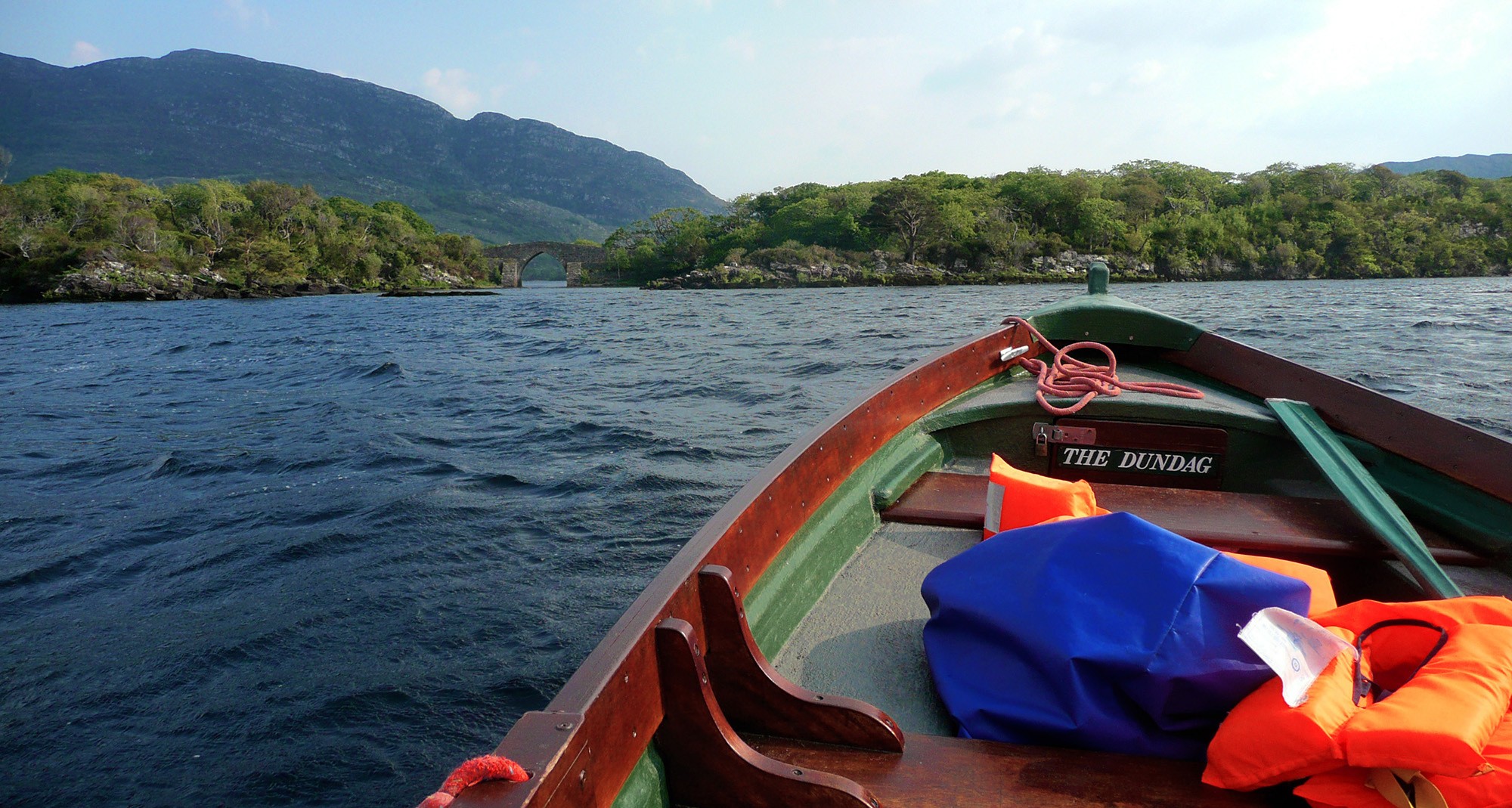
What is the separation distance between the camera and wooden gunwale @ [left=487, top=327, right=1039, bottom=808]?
98 centimetres

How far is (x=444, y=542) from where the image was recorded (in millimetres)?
4719

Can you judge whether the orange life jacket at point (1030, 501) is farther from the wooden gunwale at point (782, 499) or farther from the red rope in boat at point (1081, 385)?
the red rope in boat at point (1081, 385)

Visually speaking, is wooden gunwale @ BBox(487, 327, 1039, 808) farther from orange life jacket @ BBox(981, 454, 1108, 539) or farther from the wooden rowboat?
orange life jacket @ BBox(981, 454, 1108, 539)

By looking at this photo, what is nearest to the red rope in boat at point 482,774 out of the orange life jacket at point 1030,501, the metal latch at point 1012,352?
the orange life jacket at point 1030,501

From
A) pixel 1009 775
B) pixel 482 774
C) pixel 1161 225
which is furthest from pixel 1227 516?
pixel 1161 225

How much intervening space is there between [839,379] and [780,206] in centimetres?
7832

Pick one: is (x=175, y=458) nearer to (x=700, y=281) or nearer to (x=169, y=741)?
(x=169, y=741)

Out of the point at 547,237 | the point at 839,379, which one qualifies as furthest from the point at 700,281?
the point at 547,237

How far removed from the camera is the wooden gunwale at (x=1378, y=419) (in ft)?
7.90

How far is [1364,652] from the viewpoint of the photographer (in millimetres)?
Result: 1275

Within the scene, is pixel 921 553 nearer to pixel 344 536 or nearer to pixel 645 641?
pixel 645 641

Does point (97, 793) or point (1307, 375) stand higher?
point (1307, 375)

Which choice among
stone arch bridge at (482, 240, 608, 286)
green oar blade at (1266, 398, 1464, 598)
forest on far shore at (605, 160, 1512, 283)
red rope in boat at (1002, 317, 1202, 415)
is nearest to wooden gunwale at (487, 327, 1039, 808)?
red rope in boat at (1002, 317, 1202, 415)

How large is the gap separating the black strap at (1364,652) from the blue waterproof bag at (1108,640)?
13 cm
